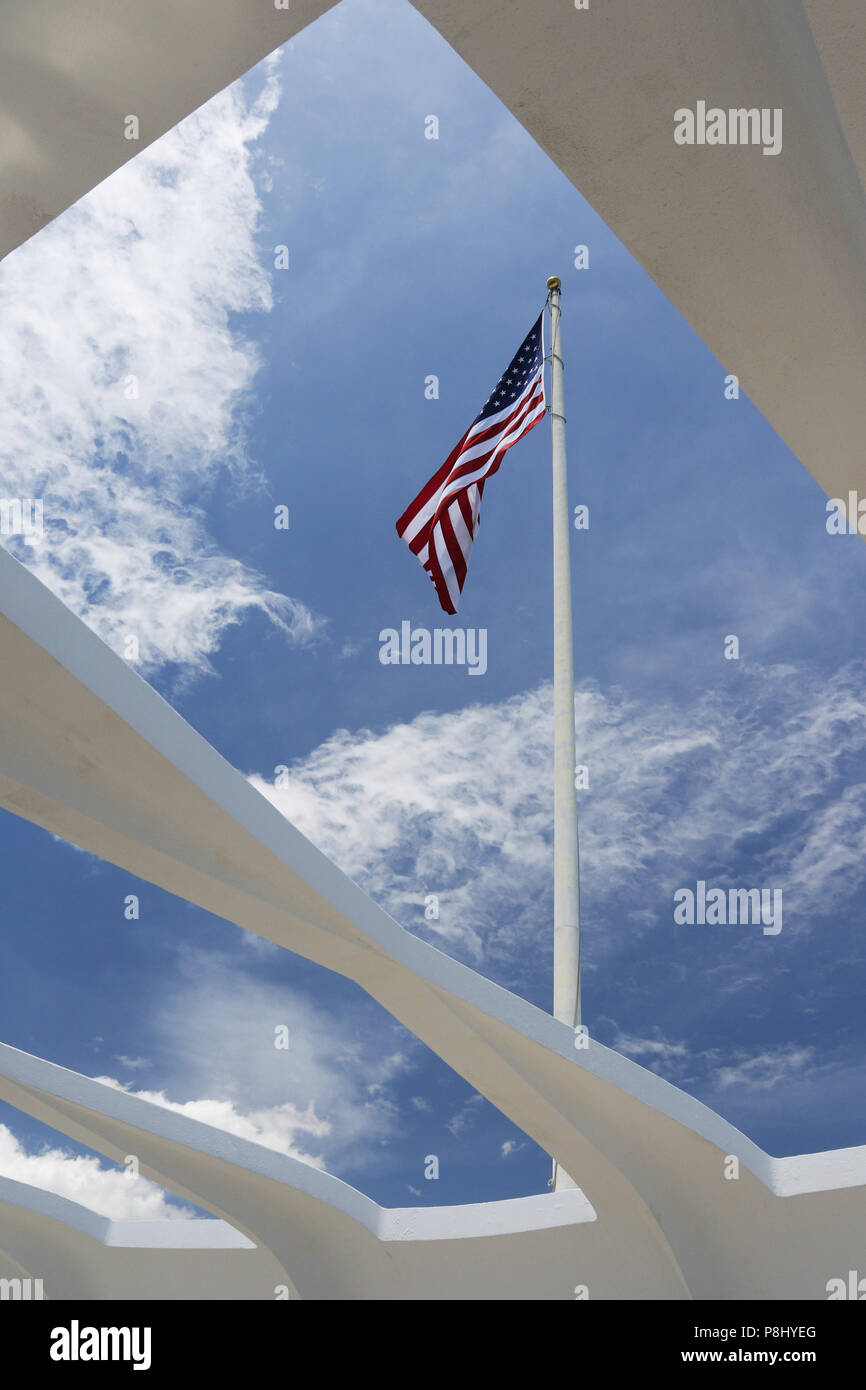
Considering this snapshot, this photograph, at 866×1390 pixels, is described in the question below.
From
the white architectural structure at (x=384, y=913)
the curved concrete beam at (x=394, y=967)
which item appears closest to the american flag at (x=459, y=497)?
the curved concrete beam at (x=394, y=967)

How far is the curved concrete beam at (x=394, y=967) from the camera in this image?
577 cm

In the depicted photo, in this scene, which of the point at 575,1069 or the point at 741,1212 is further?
the point at 741,1212

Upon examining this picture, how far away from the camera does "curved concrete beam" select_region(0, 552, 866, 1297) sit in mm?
5773

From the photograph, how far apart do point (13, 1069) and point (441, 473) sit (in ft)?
22.7

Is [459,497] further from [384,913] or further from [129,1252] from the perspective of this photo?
[129,1252]

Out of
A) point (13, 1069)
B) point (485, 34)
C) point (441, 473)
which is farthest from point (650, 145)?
point (13, 1069)

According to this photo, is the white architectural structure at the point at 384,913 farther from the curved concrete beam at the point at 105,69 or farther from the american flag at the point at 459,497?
the american flag at the point at 459,497

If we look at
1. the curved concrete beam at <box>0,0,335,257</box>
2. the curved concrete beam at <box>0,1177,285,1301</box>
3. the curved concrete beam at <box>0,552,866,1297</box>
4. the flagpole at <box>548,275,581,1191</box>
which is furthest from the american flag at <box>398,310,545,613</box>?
the curved concrete beam at <box>0,1177,285,1301</box>

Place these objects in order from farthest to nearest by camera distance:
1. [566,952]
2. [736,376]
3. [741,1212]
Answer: [566,952] < [741,1212] < [736,376]

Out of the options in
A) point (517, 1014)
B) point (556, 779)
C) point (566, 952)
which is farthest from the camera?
point (556, 779)

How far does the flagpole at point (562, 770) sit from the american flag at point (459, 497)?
1831 millimetres

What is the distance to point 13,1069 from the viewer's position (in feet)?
32.4

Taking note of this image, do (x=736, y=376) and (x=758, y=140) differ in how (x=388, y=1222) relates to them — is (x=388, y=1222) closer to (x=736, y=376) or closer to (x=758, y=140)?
(x=736, y=376)

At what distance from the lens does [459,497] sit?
35.4 ft
